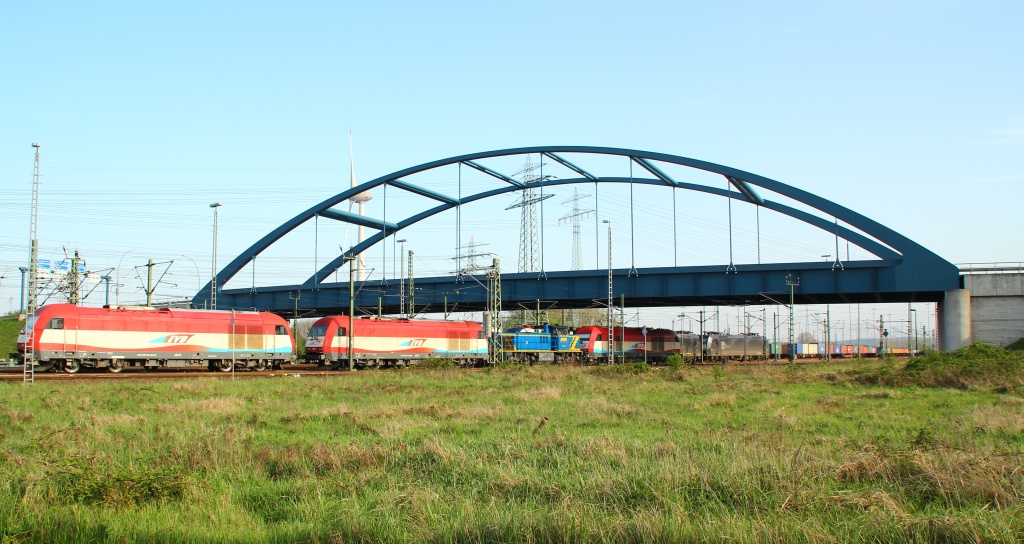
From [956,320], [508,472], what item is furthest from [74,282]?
[956,320]

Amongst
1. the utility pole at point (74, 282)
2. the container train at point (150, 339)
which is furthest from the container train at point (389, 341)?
the utility pole at point (74, 282)

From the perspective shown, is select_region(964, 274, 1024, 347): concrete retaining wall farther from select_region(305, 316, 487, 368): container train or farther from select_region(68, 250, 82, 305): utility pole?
select_region(68, 250, 82, 305): utility pole

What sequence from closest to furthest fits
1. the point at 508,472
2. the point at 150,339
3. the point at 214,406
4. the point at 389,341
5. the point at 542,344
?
the point at 508,472 → the point at 214,406 → the point at 150,339 → the point at 389,341 → the point at 542,344

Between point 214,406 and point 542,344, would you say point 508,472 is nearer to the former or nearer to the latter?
point 214,406

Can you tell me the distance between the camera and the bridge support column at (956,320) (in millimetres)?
65750

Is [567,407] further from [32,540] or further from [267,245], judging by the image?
[267,245]

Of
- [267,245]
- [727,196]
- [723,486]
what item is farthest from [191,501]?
[267,245]

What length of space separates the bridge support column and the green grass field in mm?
48738

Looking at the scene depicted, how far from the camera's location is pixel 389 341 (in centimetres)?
6091

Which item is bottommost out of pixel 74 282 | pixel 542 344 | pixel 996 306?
pixel 542 344

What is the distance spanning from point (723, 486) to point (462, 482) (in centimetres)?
407

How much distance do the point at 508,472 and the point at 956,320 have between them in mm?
67699

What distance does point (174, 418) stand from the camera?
19938 mm

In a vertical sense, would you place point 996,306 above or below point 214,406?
above
